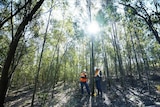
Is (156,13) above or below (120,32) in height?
below

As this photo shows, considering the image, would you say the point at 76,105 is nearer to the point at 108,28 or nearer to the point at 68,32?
the point at 68,32

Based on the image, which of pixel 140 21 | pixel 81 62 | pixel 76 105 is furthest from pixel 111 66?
pixel 76 105

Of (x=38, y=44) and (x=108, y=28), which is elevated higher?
(x=108, y=28)

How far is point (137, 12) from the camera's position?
13.2 metres

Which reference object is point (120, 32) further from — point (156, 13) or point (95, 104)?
point (95, 104)

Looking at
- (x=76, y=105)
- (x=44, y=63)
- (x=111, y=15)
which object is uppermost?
(x=111, y=15)

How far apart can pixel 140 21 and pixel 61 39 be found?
7.75 meters

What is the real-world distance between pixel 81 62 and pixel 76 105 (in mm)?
17655

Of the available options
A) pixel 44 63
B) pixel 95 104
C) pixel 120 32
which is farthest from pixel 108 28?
pixel 95 104

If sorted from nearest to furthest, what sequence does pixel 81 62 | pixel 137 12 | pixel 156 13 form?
1. pixel 156 13
2. pixel 137 12
3. pixel 81 62

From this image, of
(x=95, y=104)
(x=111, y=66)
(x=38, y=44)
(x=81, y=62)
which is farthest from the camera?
(x=111, y=66)

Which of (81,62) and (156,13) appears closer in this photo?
(156,13)

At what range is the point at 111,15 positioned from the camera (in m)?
17.2

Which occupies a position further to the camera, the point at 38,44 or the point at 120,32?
the point at 120,32
